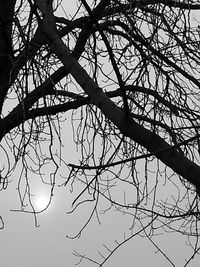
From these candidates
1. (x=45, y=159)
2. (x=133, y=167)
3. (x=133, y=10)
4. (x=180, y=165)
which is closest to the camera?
(x=180, y=165)

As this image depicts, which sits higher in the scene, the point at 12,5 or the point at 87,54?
the point at 12,5

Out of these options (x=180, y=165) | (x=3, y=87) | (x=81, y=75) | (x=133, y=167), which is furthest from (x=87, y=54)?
(x=180, y=165)

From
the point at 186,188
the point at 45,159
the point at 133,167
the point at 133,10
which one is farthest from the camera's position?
the point at 45,159

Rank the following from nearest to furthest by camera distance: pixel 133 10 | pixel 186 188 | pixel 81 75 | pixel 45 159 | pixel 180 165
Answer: pixel 180 165
pixel 81 75
pixel 133 10
pixel 186 188
pixel 45 159

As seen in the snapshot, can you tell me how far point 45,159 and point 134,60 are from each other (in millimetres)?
1381

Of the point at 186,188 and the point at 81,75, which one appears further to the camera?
the point at 186,188

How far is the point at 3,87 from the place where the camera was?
566cm

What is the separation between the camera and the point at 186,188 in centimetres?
547

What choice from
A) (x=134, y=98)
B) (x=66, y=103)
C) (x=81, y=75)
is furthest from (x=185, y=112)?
(x=81, y=75)

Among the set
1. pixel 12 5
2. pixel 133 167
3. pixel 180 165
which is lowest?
pixel 180 165

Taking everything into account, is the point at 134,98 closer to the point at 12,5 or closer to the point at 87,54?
the point at 87,54

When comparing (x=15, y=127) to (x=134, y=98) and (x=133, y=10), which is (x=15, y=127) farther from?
(x=133, y=10)

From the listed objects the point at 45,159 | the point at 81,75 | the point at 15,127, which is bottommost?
the point at 81,75

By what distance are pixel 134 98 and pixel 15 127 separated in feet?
4.38
